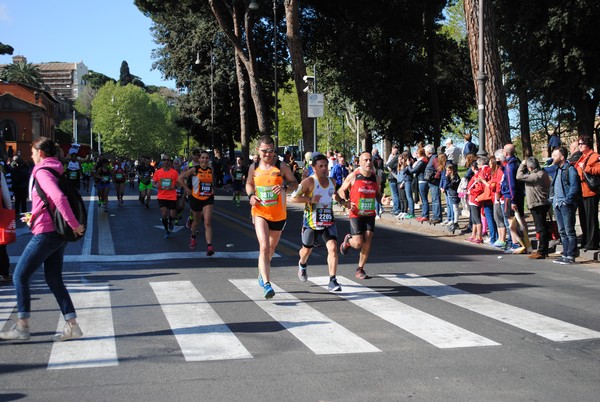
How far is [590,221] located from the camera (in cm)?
1353

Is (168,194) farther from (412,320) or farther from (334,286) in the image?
(412,320)

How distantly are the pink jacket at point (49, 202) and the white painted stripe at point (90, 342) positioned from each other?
3.47 feet

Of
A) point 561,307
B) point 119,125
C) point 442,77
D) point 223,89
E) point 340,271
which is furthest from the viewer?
point 119,125

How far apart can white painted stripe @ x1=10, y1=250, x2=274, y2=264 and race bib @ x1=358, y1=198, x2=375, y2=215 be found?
330 centimetres

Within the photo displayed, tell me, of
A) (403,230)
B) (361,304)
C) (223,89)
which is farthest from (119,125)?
(361,304)

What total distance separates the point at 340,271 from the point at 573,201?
167 inches

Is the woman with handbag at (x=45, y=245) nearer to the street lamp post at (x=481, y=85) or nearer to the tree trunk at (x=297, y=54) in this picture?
the street lamp post at (x=481, y=85)

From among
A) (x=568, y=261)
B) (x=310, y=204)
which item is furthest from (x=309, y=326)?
(x=568, y=261)

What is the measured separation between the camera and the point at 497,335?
23.9 ft

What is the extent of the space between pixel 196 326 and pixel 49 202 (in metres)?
1.85

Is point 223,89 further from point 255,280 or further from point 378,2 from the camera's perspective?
point 255,280

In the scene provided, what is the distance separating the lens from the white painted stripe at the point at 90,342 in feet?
20.7

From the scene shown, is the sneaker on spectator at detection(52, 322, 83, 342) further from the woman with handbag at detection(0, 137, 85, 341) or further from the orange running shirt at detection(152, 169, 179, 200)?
the orange running shirt at detection(152, 169, 179, 200)

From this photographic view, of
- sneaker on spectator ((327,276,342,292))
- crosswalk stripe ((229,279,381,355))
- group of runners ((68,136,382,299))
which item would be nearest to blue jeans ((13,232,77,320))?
crosswalk stripe ((229,279,381,355))
